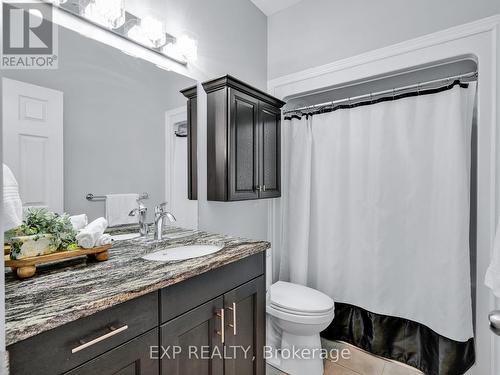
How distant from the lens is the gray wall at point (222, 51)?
5.49 ft

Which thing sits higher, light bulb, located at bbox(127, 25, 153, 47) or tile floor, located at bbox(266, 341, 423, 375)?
light bulb, located at bbox(127, 25, 153, 47)

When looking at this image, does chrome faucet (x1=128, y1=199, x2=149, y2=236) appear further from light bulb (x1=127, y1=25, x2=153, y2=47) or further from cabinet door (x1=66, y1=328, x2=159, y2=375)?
light bulb (x1=127, y1=25, x2=153, y2=47)

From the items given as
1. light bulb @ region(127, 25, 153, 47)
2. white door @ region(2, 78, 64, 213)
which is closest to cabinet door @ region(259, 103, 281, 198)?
light bulb @ region(127, 25, 153, 47)

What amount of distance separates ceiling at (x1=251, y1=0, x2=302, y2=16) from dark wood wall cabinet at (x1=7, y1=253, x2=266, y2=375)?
2.05m

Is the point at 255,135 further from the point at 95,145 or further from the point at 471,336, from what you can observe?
the point at 471,336

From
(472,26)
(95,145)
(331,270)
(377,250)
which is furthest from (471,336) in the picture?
(95,145)

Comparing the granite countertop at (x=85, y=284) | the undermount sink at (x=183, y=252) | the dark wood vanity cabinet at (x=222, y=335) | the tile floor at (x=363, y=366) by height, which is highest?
the granite countertop at (x=85, y=284)

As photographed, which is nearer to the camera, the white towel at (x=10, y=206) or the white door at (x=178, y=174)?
the white towel at (x=10, y=206)

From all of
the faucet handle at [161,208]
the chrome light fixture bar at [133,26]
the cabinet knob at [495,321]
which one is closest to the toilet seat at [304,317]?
the faucet handle at [161,208]

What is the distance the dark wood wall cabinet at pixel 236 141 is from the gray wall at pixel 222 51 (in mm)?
86

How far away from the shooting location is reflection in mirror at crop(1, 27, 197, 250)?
101cm

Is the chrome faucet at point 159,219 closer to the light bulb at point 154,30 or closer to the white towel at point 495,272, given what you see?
the light bulb at point 154,30

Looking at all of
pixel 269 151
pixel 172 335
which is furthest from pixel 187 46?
pixel 172 335

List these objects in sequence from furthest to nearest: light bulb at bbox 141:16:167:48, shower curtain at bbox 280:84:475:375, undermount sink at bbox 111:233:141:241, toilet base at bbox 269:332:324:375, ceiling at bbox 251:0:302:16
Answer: ceiling at bbox 251:0:302:16 → toilet base at bbox 269:332:324:375 → shower curtain at bbox 280:84:475:375 → light bulb at bbox 141:16:167:48 → undermount sink at bbox 111:233:141:241
